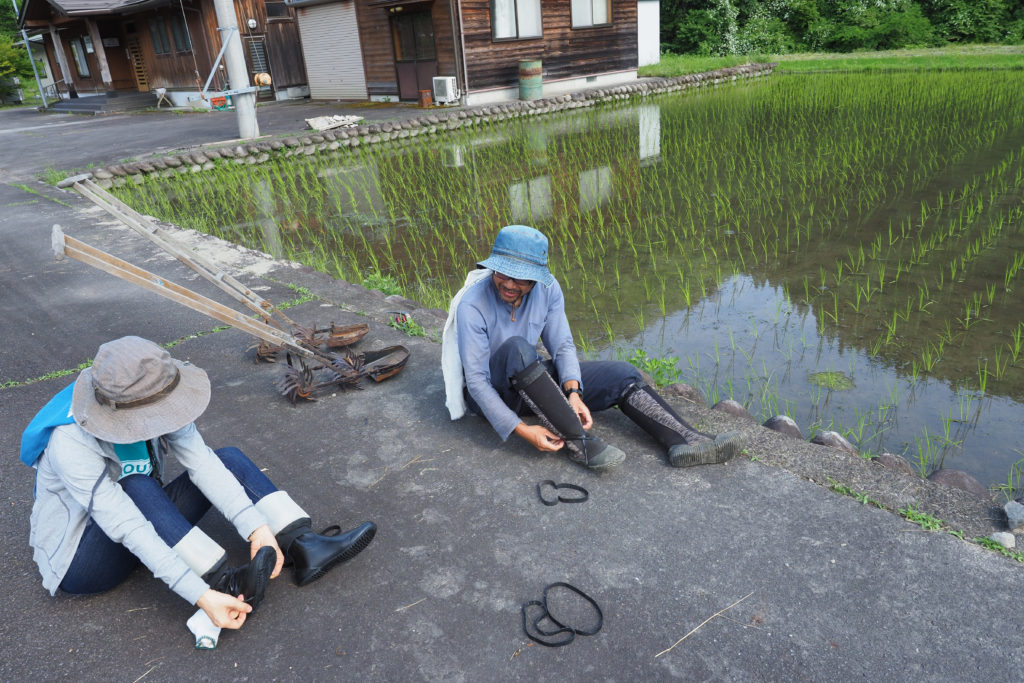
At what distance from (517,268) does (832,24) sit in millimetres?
29131

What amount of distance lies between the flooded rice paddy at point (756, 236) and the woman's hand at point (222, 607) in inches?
96.7

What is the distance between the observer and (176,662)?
6.68 ft

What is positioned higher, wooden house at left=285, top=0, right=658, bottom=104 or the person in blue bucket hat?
wooden house at left=285, top=0, right=658, bottom=104

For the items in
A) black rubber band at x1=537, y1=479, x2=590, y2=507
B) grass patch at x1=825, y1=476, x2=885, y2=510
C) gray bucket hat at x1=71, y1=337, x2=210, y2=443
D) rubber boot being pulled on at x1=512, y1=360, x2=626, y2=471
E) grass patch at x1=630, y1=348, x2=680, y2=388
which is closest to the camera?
gray bucket hat at x1=71, y1=337, x2=210, y2=443

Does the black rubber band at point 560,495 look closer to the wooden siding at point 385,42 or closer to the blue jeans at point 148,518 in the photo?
the blue jeans at point 148,518

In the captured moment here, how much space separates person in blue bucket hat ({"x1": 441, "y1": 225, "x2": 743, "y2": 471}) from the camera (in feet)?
9.06

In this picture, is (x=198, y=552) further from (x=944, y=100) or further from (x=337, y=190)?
(x=944, y=100)

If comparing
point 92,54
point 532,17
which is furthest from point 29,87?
point 532,17

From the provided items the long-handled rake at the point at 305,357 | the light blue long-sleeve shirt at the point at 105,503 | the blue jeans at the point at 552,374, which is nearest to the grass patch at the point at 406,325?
the long-handled rake at the point at 305,357

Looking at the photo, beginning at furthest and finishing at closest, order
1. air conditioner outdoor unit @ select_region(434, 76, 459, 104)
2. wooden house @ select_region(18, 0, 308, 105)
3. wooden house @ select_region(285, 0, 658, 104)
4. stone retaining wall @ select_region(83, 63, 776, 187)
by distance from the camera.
A: wooden house @ select_region(18, 0, 308, 105) < wooden house @ select_region(285, 0, 658, 104) < air conditioner outdoor unit @ select_region(434, 76, 459, 104) < stone retaining wall @ select_region(83, 63, 776, 187)

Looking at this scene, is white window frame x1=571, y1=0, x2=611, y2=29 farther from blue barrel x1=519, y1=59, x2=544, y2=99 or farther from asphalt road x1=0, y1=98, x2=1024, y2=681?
asphalt road x1=0, y1=98, x2=1024, y2=681

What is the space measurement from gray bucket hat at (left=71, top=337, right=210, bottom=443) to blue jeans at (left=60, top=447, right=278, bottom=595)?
24 centimetres

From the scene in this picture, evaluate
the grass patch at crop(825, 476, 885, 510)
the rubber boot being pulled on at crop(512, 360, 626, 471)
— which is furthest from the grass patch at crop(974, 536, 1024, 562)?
the rubber boot being pulled on at crop(512, 360, 626, 471)

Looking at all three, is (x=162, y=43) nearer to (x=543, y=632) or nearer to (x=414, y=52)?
(x=414, y=52)
